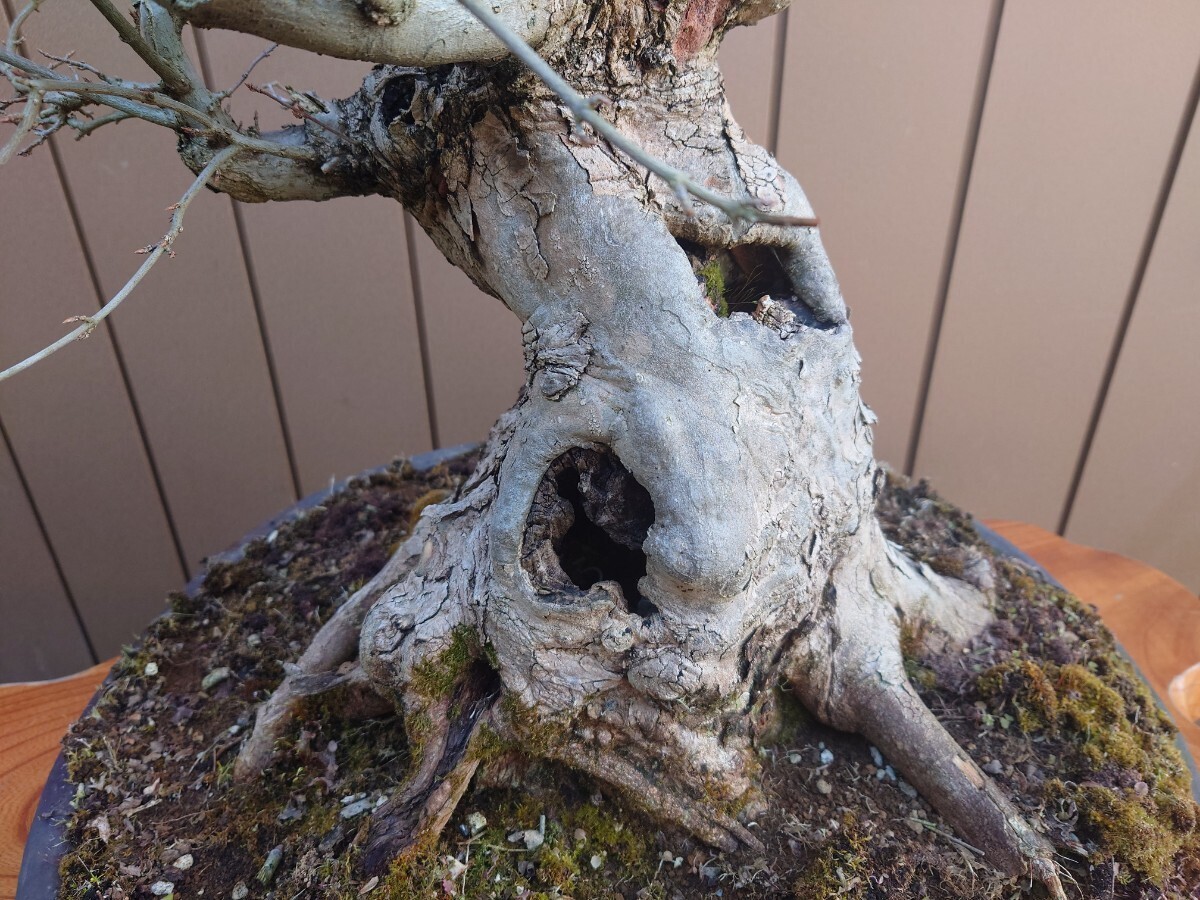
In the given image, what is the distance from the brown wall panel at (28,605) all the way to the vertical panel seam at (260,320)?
711mm

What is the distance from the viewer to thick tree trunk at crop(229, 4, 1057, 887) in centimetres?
97

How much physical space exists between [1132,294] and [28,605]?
11.1ft

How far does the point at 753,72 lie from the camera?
6.36ft

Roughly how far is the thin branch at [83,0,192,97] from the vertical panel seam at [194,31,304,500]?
97 centimetres

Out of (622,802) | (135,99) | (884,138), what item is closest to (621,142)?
(135,99)

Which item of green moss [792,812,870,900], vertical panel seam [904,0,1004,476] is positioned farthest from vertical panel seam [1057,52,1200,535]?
green moss [792,812,870,900]

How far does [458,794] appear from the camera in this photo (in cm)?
104

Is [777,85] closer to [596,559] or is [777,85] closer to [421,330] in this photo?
[421,330]

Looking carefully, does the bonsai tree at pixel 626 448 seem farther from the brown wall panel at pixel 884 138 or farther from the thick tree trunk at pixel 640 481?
the brown wall panel at pixel 884 138

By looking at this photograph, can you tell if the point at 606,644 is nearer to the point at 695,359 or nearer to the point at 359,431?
the point at 695,359

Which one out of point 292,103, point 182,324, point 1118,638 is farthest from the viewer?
point 182,324

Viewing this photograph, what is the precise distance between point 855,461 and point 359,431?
1698 millimetres

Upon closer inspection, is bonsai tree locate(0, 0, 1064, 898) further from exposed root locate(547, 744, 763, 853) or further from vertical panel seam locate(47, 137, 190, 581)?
→ vertical panel seam locate(47, 137, 190, 581)

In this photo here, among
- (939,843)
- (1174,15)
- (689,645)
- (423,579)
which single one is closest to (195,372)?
(423,579)
